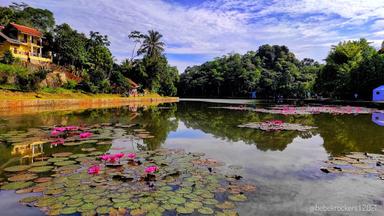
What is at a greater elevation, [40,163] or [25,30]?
[25,30]

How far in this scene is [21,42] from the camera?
3731 centimetres

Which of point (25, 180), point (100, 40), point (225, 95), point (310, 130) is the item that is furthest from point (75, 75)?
point (225, 95)

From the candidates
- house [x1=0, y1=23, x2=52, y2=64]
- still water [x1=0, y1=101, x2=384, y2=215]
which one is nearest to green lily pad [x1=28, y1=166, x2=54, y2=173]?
still water [x1=0, y1=101, x2=384, y2=215]

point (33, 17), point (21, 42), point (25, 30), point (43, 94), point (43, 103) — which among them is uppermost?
point (33, 17)

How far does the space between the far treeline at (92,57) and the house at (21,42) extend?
9.42 ft

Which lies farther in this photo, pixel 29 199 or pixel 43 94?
pixel 43 94

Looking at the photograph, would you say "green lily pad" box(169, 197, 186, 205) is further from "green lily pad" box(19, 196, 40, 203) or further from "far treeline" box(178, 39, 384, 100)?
"far treeline" box(178, 39, 384, 100)

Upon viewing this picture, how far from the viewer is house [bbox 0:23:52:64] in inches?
1394

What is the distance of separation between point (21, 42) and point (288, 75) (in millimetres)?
48994

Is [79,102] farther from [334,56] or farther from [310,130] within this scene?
[334,56]

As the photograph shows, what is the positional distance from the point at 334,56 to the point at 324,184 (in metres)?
48.0

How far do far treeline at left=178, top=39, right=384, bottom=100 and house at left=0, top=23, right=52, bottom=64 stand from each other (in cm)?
3910

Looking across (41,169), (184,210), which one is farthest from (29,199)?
(184,210)

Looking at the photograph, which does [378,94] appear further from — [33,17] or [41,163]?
[33,17]
